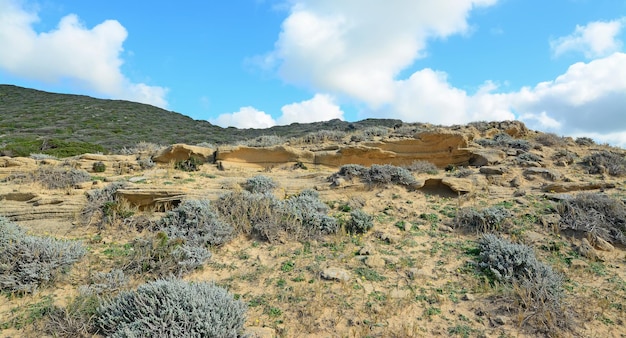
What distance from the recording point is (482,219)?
24.2 ft

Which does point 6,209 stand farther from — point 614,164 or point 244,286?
point 614,164

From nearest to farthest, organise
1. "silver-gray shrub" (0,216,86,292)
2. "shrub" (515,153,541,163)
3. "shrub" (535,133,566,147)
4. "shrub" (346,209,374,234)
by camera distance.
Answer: "silver-gray shrub" (0,216,86,292), "shrub" (346,209,374,234), "shrub" (515,153,541,163), "shrub" (535,133,566,147)

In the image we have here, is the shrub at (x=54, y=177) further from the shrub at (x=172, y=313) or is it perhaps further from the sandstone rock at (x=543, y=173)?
the sandstone rock at (x=543, y=173)

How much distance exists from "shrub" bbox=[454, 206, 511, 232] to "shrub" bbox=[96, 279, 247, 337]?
17.8ft

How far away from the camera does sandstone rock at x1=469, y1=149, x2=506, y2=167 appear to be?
1245cm

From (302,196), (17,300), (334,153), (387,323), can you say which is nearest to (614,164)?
(334,153)

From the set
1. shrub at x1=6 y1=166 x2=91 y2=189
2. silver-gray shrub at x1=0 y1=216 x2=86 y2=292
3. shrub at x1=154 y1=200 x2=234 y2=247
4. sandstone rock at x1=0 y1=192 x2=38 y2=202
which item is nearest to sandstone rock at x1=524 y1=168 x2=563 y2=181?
shrub at x1=154 y1=200 x2=234 y2=247

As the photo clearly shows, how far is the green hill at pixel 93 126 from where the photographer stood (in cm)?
2267

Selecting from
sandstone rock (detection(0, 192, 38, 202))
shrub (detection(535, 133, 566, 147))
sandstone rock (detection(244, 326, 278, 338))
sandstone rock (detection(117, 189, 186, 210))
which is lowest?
sandstone rock (detection(244, 326, 278, 338))

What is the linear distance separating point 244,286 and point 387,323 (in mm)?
2239

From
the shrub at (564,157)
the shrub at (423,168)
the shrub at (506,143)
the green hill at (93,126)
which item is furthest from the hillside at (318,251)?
the green hill at (93,126)

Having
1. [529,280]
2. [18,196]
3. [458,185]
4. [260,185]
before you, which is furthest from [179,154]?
[529,280]

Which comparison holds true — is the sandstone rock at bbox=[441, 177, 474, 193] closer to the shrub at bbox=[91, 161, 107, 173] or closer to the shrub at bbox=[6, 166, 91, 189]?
the shrub at bbox=[6, 166, 91, 189]

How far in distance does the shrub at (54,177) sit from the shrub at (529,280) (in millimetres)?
10169
